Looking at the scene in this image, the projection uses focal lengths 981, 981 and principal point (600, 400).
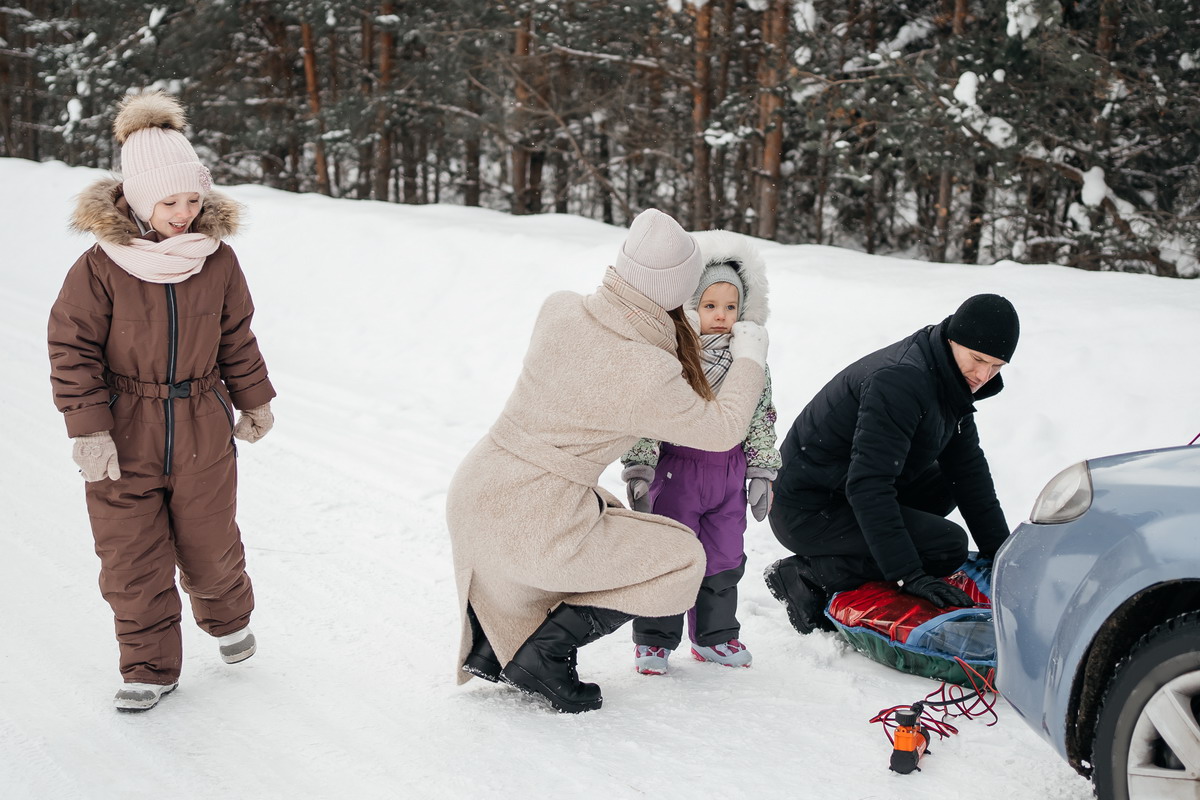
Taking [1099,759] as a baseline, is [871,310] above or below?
above

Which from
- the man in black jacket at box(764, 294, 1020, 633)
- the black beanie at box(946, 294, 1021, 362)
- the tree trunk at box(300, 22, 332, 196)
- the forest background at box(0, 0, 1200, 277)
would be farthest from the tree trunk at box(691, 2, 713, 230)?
the black beanie at box(946, 294, 1021, 362)

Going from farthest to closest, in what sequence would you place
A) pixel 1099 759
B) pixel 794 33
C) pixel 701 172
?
pixel 701 172
pixel 794 33
pixel 1099 759

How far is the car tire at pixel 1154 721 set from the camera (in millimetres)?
2049

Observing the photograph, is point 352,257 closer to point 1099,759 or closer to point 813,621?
point 813,621

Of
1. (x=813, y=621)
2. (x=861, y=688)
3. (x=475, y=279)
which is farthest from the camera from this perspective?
(x=475, y=279)

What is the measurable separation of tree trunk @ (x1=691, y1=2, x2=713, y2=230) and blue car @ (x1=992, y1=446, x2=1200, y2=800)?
10.9m

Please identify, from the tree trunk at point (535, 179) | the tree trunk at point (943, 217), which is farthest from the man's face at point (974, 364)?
the tree trunk at point (535, 179)

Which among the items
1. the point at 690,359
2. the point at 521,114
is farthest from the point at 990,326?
the point at 521,114

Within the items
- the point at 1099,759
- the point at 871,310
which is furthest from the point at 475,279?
the point at 1099,759

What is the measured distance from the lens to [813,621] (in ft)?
12.3

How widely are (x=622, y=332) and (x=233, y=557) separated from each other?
1573 millimetres

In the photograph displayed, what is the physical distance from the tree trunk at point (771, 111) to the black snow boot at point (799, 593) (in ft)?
28.9

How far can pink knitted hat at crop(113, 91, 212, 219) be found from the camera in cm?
296

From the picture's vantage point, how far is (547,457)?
292 cm
